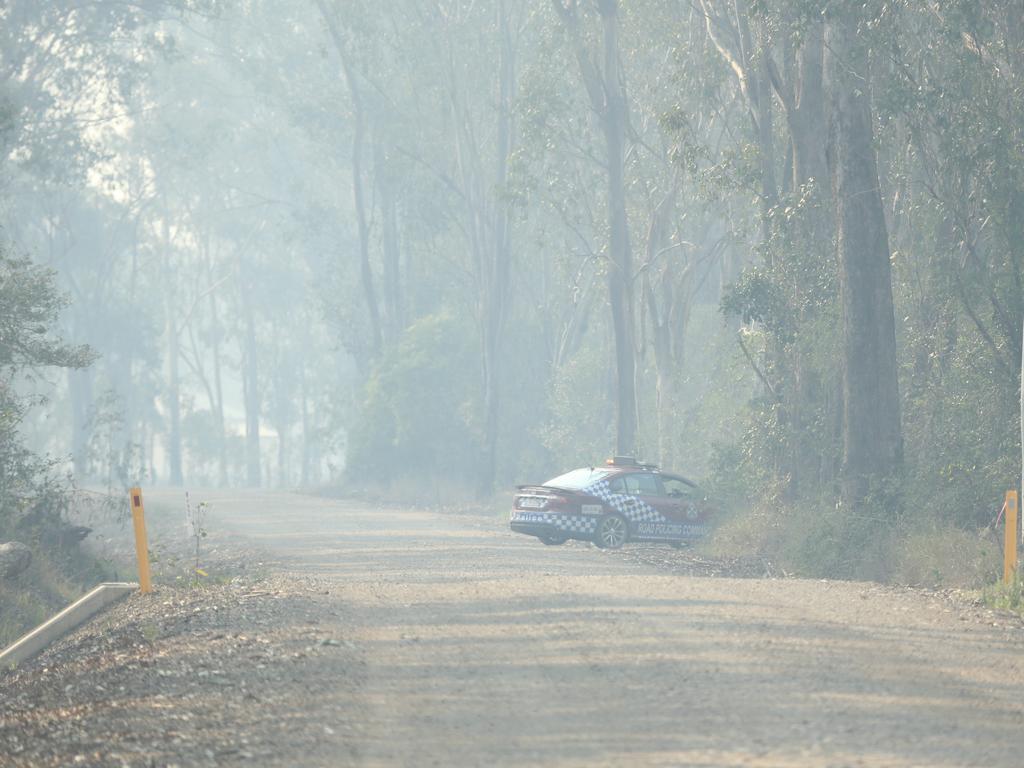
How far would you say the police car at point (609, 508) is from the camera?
23250 mm

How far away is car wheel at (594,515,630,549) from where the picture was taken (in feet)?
76.6

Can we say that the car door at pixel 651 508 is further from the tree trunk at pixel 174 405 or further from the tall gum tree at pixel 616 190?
the tree trunk at pixel 174 405

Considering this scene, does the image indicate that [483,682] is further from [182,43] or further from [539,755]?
[182,43]

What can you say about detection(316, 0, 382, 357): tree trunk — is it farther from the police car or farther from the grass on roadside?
the grass on roadside

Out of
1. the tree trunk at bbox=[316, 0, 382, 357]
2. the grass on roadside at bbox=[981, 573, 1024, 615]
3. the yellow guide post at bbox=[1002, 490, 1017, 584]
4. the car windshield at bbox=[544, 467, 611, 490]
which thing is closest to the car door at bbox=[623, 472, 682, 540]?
the car windshield at bbox=[544, 467, 611, 490]

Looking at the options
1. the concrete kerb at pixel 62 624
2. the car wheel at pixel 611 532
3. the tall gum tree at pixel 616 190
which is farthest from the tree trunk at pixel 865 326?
the tall gum tree at pixel 616 190

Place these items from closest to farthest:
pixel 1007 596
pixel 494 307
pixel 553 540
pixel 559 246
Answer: pixel 1007 596 < pixel 553 540 < pixel 494 307 < pixel 559 246

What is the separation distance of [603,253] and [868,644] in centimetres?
2623

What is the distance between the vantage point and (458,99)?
44906mm

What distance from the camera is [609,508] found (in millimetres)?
23359

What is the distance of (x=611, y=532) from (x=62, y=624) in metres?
10.8

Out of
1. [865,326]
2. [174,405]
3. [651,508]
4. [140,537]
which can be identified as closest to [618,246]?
[651,508]

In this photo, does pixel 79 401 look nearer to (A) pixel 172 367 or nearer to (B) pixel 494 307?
(A) pixel 172 367

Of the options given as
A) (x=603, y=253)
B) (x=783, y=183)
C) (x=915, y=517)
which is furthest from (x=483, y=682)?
(x=603, y=253)
